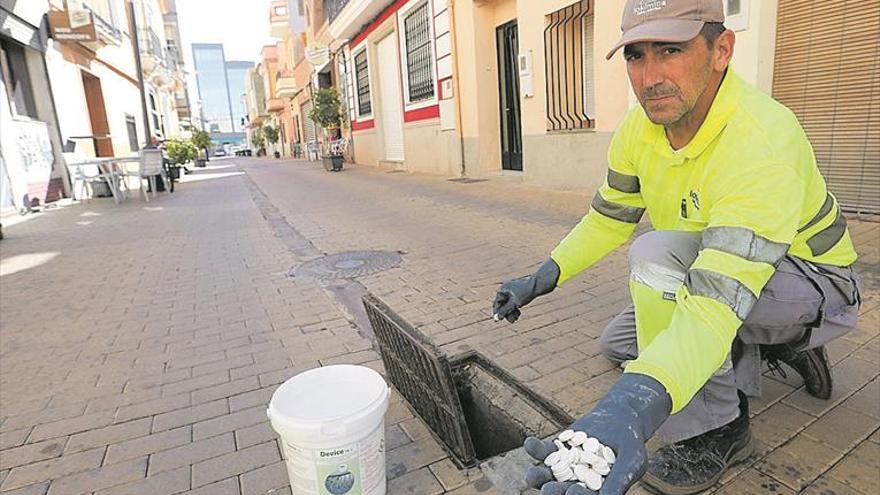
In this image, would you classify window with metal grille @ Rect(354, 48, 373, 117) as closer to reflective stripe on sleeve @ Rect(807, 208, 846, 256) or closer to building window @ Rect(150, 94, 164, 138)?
building window @ Rect(150, 94, 164, 138)

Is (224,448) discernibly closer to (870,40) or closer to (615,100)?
(870,40)

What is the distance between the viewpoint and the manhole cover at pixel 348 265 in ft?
15.0

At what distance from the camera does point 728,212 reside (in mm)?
1312

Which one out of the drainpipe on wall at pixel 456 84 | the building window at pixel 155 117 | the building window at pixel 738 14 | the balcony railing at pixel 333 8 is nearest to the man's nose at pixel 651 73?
the building window at pixel 738 14

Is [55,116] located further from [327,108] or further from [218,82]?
[218,82]

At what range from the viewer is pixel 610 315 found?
10.3 ft

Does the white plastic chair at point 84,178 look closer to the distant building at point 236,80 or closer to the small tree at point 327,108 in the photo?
the small tree at point 327,108

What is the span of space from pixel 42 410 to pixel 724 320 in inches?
116

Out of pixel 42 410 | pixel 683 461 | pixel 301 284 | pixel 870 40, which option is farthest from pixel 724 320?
pixel 870 40

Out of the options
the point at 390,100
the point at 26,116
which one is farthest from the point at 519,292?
the point at 390,100

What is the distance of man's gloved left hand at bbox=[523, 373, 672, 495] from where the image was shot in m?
0.94

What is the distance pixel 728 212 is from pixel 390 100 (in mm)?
15971

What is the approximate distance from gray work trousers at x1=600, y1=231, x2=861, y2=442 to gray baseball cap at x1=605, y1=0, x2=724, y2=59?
626mm

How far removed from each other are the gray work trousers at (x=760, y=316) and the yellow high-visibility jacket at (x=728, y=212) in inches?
2.9
